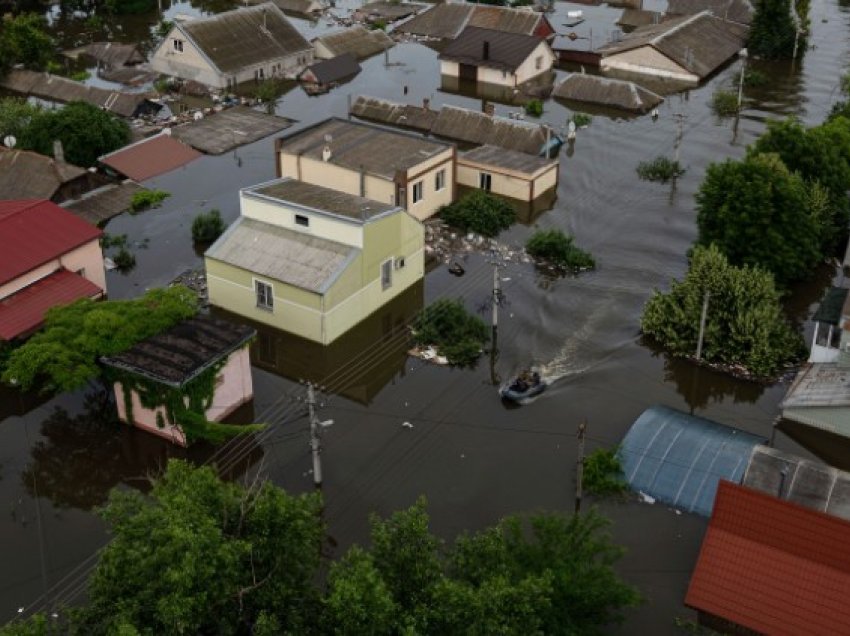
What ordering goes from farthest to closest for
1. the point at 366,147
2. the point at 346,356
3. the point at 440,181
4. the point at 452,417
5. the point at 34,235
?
the point at 366,147 < the point at 440,181 < the point at 34,235 < the point at 346,356 < the point at 452,417

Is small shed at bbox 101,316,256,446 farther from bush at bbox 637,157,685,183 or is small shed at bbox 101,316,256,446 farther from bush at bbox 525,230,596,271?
bush at bbox 637,157,685,183

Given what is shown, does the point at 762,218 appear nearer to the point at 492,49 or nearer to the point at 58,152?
the point at 58,152

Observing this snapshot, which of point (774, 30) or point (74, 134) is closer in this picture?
point (74, 134)

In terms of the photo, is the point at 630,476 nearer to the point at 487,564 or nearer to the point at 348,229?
the point at 487,564

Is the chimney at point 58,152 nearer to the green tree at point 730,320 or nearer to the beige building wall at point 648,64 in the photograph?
the green tree at point 730,320

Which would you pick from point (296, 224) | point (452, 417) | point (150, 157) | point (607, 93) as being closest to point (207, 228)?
point (296, 224)

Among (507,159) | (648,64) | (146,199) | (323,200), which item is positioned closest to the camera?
(323,200)

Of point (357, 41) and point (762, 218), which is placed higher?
point (762, 218)
